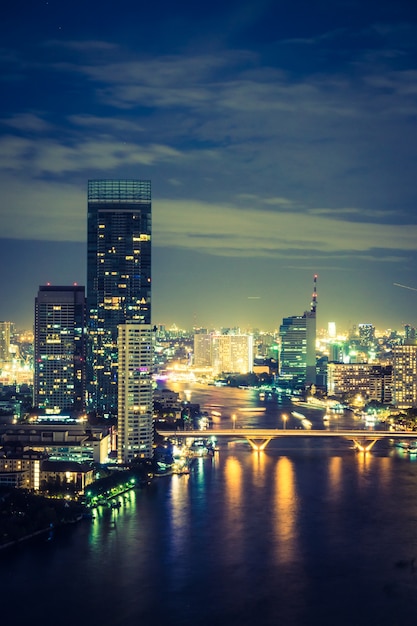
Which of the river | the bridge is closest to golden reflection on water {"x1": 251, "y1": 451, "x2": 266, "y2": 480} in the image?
the river

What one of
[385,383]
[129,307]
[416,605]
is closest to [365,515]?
[416,605]

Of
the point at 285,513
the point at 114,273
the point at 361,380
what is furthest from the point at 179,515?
the point at 361,380

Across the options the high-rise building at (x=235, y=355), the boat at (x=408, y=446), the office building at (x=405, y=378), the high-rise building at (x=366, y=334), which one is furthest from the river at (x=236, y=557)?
the high-rise building at (x=366, y=334)

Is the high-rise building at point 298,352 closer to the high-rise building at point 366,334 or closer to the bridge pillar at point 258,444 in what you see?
the high-rise building at point 366,334

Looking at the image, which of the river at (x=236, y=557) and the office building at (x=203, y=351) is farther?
the office building at (x=203, y=351)

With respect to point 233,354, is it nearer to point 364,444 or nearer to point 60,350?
point 60,350

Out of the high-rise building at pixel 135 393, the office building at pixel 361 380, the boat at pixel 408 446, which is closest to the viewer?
the high-rise building at pixel 135 393
